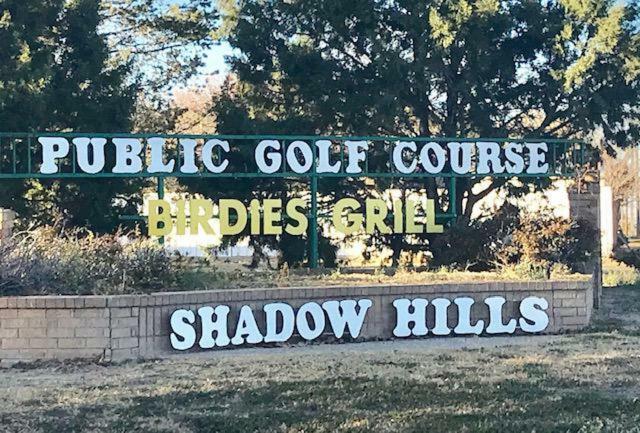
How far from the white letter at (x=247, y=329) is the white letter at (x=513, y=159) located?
7330 millimetres

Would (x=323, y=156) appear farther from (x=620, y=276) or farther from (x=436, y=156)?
(x=620, y=276)

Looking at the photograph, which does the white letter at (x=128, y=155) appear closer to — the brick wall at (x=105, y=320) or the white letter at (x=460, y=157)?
the brick wall at (x=105, y=320)

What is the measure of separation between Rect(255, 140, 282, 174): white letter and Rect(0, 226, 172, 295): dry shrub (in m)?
3.72

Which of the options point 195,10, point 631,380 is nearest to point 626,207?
point 195,10

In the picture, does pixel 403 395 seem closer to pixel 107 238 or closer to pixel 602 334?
pixel 602 334

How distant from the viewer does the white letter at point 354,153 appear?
14539mm

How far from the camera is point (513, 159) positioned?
1537cm

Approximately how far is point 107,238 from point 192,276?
1354 millimetres

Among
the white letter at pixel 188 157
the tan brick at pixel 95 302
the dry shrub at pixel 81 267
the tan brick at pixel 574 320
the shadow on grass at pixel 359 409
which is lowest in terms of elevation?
the shadow on grass at pixel 359 409

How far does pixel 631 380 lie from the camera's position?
7.41 meters

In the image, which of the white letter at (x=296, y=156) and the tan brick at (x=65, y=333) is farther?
the white letter at (x=296, y=156)

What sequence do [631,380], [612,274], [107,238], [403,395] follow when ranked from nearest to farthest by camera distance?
1. [403,395]
2. [631,380]
3. [107,238]
4. [612,274]

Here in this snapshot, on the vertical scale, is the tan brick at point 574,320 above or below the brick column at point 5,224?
below

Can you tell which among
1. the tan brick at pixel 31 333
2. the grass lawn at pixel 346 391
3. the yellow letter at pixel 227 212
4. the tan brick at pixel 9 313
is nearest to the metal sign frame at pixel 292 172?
the yellow letter at pixel 227 212
